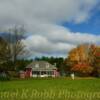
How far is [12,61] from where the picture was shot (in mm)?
91000

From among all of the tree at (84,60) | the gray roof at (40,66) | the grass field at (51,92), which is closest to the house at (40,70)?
the gray roof at (40,66)

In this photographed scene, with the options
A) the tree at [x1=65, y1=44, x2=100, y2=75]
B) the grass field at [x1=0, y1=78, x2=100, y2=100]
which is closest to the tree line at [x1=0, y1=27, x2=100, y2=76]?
the tree at [x1=65, y1=44, x2=100, y2=75]

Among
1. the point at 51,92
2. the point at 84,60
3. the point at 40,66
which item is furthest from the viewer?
the point at 40,66

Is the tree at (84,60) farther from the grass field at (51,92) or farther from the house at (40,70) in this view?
the grass field at (51,92)

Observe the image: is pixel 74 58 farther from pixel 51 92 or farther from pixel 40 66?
pixel 51 92

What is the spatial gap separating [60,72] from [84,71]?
18.2m

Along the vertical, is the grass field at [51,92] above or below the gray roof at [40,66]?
below

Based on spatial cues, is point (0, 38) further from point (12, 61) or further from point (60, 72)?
point (60, 72)

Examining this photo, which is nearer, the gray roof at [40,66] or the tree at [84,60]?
the tree at [84,60]

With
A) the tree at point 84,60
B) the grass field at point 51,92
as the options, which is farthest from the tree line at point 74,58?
the grass field at point 51,92

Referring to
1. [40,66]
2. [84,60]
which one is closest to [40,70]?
[40,66]

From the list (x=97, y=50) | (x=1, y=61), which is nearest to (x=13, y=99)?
(x=1, y=61)

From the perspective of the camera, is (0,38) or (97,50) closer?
(0,38)

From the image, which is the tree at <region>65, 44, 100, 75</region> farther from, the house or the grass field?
the grass field
